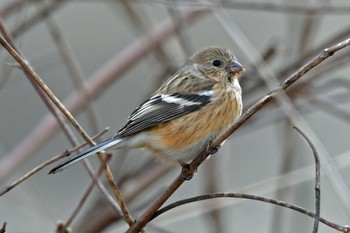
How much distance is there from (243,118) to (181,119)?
52.4 inches

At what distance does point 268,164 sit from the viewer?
25.6ft

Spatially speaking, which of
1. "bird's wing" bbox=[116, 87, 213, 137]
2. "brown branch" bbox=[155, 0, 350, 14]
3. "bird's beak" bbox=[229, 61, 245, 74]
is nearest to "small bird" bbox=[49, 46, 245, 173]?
"bird's wing" bbox=[116, 87, 213, 137]

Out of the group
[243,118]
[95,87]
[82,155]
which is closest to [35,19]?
[95,87]

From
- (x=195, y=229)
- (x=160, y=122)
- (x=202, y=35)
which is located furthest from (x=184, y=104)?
(x=202, y=35)

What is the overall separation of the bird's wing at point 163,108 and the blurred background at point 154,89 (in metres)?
0.23

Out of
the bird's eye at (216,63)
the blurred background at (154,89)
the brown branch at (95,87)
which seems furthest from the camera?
the bird's eye at (216,63)

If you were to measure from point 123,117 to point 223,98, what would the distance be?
3.79 m

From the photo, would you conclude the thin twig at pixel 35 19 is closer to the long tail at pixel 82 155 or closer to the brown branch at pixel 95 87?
the brown branch at pixel 95 87

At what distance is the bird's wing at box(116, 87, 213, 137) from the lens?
12.0 feet

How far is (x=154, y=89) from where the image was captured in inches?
181

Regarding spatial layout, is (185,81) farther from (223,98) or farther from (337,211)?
(337,211)

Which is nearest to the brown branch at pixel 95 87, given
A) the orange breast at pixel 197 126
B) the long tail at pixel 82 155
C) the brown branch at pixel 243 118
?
the orange breast at pixel 197 126

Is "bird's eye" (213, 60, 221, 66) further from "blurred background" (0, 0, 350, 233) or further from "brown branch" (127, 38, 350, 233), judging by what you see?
"brown branch" (127, 38, 350, 233)

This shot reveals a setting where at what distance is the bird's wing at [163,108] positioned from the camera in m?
3.66
